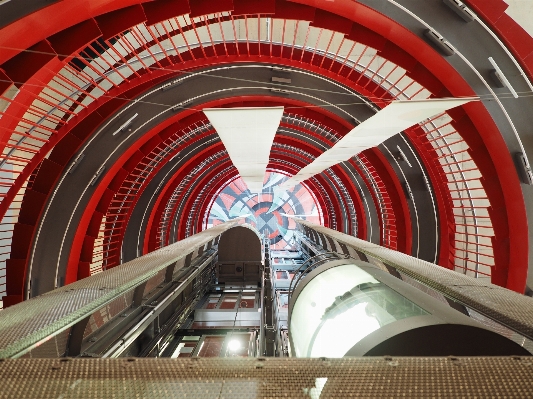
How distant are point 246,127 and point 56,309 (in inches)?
95.8

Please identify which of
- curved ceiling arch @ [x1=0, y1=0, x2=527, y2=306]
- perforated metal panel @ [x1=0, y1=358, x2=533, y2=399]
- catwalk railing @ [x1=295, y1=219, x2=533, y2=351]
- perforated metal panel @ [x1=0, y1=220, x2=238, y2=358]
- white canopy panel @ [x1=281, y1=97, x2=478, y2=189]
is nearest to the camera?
perforated metal panel @ [x1=0, y1=358, x2=533, y2=399]

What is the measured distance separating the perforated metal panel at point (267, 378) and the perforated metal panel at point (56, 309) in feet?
0.85

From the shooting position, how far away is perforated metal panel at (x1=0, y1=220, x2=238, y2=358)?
1.28 m

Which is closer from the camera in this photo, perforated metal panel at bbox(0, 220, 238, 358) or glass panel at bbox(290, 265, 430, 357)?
perforated metal panel at bbox(0, 220, 238, 358)

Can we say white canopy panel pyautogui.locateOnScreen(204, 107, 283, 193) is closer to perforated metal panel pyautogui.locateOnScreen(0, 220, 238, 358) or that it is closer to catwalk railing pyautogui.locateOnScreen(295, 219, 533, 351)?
perforated metal panel pyautogui.locateOnScreen(0, 220, 238, 358)

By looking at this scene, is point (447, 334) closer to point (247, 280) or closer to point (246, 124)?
point (246, 124)

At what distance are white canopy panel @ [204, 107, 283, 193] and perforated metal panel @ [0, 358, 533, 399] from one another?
7.96ft

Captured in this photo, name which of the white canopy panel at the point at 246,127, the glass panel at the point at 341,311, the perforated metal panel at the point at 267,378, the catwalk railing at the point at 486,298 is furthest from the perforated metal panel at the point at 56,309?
the catwalk railing at the point at 486,298

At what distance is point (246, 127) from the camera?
350 centimetres

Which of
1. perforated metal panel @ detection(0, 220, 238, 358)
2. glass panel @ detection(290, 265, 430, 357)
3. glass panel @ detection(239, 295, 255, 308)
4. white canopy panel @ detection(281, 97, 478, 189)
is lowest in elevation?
glass panel @ detection(239, 295, 255, 308)

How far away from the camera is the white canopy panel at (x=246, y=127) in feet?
10.3

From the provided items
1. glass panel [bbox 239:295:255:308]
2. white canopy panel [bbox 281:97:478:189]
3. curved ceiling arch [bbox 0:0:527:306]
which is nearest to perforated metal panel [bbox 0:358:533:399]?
white canopy panel [bbox 281:97:478:189]

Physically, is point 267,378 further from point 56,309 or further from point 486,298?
point 486,298

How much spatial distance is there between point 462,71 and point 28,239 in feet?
23.0
